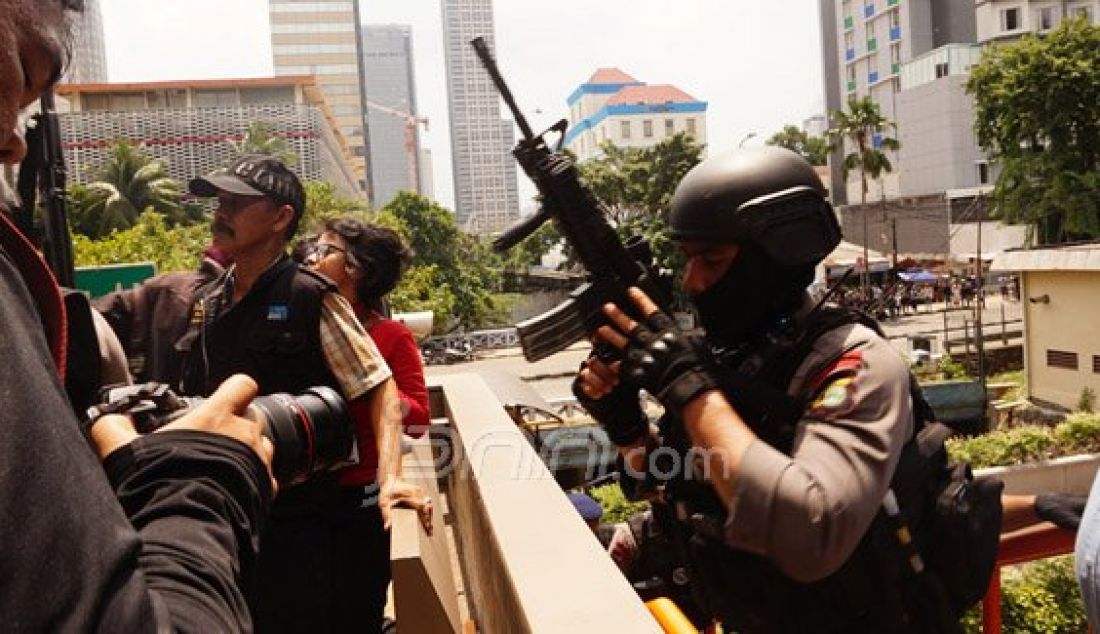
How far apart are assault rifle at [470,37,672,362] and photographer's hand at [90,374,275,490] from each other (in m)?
1.15

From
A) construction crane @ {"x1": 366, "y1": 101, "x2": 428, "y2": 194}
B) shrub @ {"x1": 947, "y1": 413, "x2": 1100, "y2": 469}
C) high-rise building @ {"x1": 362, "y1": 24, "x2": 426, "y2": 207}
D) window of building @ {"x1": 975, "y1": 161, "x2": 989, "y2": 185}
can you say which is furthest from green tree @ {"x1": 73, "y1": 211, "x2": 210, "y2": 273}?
construction crane @ {"x1": 366, "y1": 101, "x2": 428, "y2": 194}

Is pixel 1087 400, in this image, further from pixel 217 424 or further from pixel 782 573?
pixel 217 424

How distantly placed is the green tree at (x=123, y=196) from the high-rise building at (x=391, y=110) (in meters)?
105

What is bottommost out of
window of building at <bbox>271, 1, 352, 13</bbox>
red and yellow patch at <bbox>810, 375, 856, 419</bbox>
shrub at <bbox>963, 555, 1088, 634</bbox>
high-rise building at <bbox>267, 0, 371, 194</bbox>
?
shrub at <bbox>963, 555, 1088, 634</bbox>

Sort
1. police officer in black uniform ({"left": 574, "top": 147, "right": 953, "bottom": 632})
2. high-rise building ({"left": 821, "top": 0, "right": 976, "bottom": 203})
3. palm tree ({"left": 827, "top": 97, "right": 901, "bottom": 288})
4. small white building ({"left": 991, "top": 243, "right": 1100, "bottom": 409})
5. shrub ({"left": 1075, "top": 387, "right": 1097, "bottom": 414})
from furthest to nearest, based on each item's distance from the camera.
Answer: high-rise building ({"left": 821, "top": 0, "right": 976, "bottom": 203}) → palm tree ({"left": 827, "top": 97, "right": 901, "bottom": 288}) → shrub ({"left": 1075, "top": 387, "right": 1097, "bottom": 414}) → small white building ({"left": 991, "top": 243, "right": 1100, "bottom": 409}) → police officer in black uniform ({"left": 574, "top": 147, "right": 953, "bottom": 632})

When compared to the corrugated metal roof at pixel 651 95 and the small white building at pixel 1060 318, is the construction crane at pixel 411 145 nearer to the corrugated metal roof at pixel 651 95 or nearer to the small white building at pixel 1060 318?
the corrugated metal roof at pixel 651 95

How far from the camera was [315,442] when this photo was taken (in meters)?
1.70

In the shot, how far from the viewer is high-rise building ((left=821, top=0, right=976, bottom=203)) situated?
64.2 metres

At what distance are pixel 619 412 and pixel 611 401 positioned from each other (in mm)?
56

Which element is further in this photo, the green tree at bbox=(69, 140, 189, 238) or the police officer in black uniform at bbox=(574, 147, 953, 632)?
the green tree at bbox=(69, 140, 189, 238)

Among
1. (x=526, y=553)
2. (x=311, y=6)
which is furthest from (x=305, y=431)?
(x=311, y=6)

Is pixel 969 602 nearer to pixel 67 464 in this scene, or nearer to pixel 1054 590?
pixel 67 464

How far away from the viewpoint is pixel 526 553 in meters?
1.97

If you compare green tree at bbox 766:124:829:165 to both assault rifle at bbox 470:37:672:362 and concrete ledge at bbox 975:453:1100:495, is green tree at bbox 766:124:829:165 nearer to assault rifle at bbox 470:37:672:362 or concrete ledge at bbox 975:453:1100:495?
concrete ledge at bbox 975:453:1100:495
